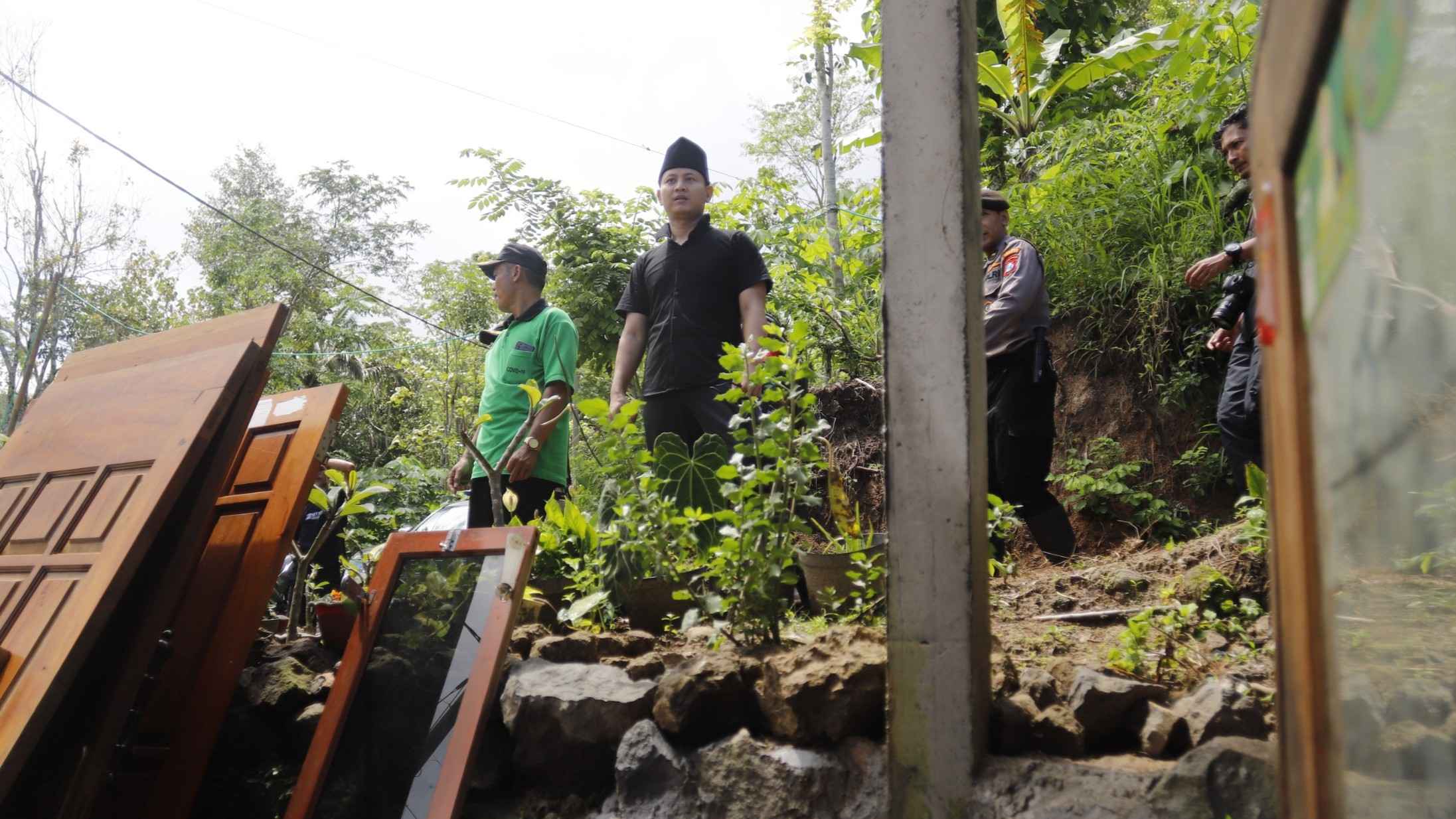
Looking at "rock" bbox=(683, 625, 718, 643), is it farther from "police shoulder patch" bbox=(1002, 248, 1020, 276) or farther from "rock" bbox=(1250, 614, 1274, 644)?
"police shoulder patch" bbox=(1002, 248, 1020, 276)

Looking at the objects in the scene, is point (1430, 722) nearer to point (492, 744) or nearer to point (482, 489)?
point (492, 744)

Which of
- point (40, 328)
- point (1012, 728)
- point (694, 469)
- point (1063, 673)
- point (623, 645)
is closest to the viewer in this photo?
point (1012, 728)

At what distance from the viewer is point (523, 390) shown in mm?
4344

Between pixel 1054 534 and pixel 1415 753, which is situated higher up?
pixel 1054 534

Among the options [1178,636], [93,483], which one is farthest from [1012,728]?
[93,483]

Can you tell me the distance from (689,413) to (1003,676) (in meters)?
1.92

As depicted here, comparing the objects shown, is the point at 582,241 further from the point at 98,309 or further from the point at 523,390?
the point at 98,309

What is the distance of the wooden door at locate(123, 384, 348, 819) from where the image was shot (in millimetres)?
2961

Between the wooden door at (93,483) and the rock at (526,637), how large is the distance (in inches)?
41.1

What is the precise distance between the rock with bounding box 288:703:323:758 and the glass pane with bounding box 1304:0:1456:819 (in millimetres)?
3125

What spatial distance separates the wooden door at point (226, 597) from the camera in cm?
296

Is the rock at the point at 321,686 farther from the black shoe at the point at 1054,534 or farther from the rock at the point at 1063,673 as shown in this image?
the black shoe at the point at 1054,534

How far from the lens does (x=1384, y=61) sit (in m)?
0.58

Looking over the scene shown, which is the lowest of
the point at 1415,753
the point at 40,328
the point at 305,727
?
the point at 1415,753
